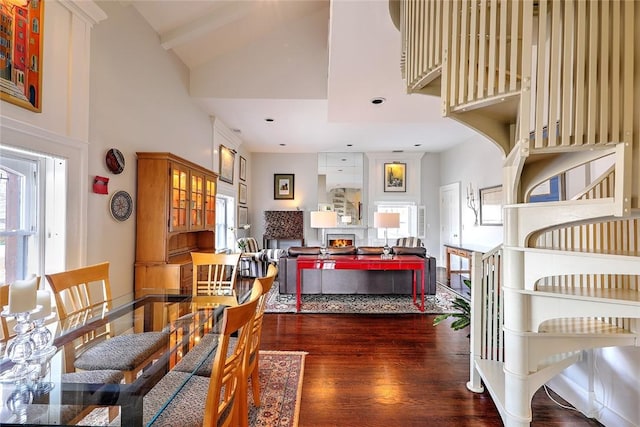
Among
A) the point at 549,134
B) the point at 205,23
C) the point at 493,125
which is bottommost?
the point at 549,134

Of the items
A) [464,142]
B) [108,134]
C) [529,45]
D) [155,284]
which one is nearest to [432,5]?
[529,45]

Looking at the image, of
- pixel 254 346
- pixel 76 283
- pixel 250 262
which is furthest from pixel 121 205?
pixel 250 262

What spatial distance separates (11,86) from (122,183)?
1213 mm

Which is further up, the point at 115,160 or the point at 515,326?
the point at 115,160

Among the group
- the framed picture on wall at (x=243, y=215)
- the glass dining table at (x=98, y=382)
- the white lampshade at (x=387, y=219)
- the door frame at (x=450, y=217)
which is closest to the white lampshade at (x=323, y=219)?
the white lampshade at (x=387, y=219)

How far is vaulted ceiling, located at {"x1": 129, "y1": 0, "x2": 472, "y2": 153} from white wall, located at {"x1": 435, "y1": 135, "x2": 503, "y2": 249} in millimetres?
460

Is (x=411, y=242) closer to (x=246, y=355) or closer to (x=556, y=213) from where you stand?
(x=556, y=213)

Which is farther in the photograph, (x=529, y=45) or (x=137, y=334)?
(x=137, y=334)

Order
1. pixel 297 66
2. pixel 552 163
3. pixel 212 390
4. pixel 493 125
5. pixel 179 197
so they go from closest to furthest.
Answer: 1. pixel 212 390
2. pixel 552 163
3. pixel 493 125
4. pixel 179 197
5. pixel 297 66

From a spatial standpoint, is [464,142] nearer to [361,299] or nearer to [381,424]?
[361,299]

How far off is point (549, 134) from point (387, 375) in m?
2.07

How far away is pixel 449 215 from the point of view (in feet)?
23.8

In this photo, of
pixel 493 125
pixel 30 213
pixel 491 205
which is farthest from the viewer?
pixel 491 205

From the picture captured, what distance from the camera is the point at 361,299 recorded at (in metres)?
4.43
